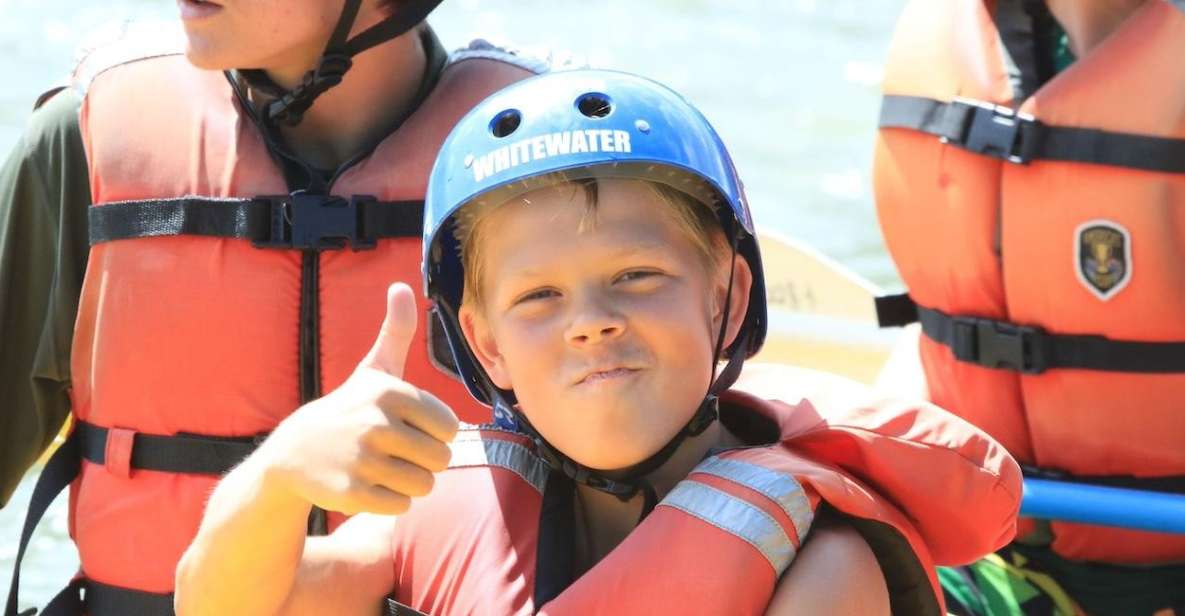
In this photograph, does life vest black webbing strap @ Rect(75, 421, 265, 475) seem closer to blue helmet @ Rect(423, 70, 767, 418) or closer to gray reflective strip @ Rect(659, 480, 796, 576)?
blue helmet @ Rect(423, 70, 767, 418)

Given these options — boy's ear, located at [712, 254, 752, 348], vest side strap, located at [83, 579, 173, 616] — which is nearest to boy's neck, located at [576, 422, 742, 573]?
boy's ear, located at [712, 254, 752, 348]

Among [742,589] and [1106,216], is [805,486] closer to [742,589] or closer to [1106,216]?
[742,589]

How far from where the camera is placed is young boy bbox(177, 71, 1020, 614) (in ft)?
6.68

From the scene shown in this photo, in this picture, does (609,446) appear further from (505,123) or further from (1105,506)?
(1105,506)

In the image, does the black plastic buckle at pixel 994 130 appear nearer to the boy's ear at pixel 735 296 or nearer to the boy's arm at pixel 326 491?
the boy's ear at pixel 735 296

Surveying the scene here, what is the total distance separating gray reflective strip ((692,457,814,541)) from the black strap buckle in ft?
4.19

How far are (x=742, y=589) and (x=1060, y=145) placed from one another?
4.84 feet

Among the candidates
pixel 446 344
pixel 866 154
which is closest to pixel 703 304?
pixel 446 344

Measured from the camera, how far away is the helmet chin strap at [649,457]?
86.9 inches

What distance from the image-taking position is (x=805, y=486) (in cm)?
208

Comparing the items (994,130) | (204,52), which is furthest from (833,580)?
(994,130)

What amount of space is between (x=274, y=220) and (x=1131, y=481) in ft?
5.07

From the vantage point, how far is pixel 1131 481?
3.15 m

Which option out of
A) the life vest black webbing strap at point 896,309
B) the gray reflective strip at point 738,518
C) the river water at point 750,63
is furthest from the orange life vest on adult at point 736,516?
the river water at point 750,63
